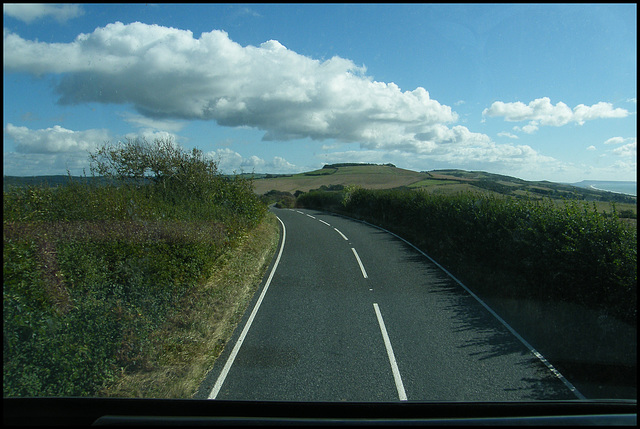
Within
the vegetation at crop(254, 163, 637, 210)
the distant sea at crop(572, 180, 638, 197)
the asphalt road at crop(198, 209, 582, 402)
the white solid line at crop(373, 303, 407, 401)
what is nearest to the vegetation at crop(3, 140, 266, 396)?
the asphalt road at crop(198, 209, 582, 402)

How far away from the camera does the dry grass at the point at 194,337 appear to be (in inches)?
202

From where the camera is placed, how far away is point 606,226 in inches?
277

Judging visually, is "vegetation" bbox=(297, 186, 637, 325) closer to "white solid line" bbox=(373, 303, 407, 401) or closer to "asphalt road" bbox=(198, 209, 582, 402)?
"asphalt road" bbox=(198, 209, 582, 402)

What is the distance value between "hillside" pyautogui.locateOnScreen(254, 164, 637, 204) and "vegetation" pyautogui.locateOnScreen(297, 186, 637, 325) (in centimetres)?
42

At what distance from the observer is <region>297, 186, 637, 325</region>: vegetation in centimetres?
655

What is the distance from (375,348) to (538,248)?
15.1 feet

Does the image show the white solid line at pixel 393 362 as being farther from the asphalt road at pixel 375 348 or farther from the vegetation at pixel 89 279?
the vegetation at pixel 89 279

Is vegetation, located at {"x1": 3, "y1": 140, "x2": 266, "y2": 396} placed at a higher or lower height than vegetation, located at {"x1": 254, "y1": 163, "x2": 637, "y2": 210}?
lower

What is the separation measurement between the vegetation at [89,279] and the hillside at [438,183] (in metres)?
7.91

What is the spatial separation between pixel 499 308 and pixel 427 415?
22.3 feet

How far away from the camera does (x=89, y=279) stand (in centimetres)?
629

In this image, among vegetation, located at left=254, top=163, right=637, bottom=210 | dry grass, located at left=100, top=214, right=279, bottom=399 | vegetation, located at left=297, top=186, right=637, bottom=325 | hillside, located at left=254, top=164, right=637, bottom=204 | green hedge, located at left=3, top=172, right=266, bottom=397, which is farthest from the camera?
hillside, located at left=254, top=164, right=637, bottom=204

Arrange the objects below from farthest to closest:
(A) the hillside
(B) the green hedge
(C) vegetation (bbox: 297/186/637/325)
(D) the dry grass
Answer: (A) the hillside
(C) vegetation (bbox: 297/186/637/325)
(D) the dry grass
(B) the green hedge

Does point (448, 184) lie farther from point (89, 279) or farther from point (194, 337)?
point (89, 279)
